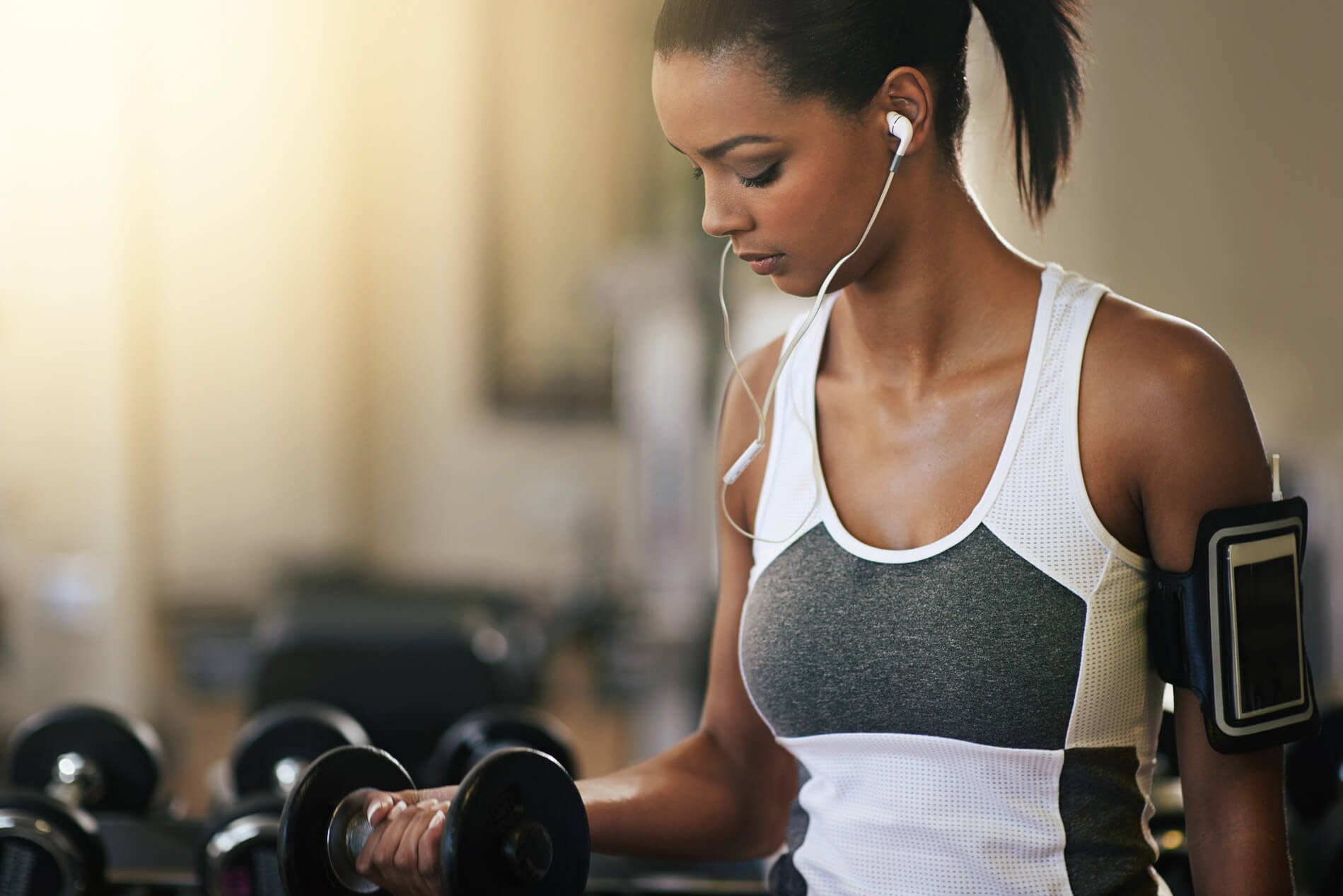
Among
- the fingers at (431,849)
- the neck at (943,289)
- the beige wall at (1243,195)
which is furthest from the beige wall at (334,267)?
the fingers at (431,849)

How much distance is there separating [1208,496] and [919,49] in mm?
324

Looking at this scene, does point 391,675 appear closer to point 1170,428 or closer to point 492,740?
point 492,740

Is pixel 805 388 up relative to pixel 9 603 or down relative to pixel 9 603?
up

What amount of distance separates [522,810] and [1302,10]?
130 inches

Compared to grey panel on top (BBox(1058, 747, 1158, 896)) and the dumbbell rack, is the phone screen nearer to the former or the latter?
grey panel on top (BBox(1058, 747, 1158, 896))

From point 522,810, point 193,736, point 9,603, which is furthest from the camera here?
point 193,736

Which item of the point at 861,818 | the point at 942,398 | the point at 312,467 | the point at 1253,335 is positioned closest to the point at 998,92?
the point at 942,398

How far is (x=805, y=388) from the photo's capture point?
85 centimetres

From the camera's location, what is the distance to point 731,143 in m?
0.69

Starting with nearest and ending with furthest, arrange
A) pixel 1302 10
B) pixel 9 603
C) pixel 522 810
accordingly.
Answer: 1. pixel 522 810
2. pixel 1302 10
3. pixel 9 603

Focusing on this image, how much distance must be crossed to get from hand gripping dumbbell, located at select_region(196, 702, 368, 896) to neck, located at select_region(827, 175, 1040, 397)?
643 mm

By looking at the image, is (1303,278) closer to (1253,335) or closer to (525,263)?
(1253,335)

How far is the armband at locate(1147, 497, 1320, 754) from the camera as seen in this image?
2.24ft

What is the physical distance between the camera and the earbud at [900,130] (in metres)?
0.70
